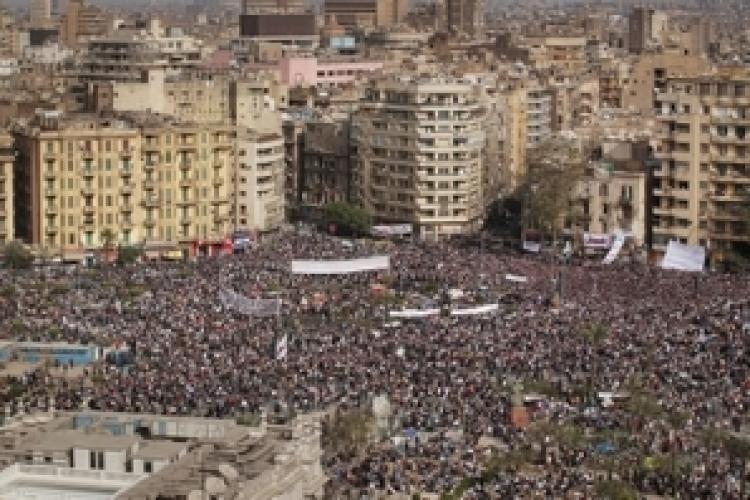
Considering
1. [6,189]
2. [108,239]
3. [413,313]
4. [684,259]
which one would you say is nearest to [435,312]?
[413,313]

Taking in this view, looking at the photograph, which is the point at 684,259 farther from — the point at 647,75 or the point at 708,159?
the point at 647,75

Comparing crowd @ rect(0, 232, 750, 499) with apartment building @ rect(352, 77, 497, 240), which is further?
apartment building @ rect(352, 77, 497, 240)

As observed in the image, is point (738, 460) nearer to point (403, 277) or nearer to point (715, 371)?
point (715, 371)

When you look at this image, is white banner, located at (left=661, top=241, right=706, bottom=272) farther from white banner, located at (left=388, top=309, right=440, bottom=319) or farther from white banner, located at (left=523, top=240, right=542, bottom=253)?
white banner, located at (left=388, top=309, right=440, bottom=319)

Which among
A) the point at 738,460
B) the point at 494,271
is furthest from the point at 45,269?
the point at 738,460

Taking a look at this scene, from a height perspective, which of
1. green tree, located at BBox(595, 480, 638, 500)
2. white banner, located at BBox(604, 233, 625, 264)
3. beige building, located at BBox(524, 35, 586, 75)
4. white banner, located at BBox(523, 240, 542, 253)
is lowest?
green tree, located at BBox(595, 480, 638, 500)

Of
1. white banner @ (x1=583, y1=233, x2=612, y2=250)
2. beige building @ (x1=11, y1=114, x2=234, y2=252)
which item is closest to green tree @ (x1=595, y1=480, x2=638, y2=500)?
white banner @ (x1=583, y1=233, x2=612, y2=250)

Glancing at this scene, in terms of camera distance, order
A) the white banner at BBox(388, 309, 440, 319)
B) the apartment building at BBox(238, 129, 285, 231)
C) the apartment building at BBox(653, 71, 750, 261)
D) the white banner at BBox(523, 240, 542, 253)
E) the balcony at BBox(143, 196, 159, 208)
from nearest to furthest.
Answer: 1. the white banner at BBox(388, 309, 440, 319)
2. the apartment building at BBox(653, 71, 750, 261)
3. the white banner at BBox(523, 240, 542, 253)
4. the balcony at BBox(143, 196, 159, 208)
5. the apartment building at BBox(238, 129, 285, 231)
